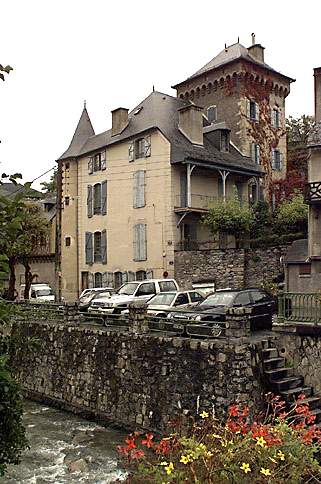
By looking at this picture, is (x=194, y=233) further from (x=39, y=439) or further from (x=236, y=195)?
(x=39, y=439)

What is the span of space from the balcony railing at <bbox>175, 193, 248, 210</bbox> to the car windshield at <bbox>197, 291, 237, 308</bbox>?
532 inches

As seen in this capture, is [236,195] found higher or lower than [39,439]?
higher

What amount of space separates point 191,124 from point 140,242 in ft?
23.8

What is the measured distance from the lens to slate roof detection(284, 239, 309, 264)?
21991 mm

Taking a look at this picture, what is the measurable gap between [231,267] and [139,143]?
949 cm

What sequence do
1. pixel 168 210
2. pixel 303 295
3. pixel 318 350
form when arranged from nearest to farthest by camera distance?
pixel 318 350
pixel 303 295
pixel 168 210

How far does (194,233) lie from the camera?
29.2 meters

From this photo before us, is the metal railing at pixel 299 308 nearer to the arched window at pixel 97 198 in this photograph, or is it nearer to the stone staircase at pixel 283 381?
the stone staircase at pixel 283 381

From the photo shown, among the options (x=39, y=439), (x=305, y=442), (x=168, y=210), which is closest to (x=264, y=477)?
(x=305, y=442)

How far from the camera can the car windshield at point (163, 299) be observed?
1802 centimetres

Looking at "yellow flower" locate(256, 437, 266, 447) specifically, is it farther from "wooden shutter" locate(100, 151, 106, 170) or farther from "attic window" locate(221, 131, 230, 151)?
"wooden shutter" locate(100, 151, 106, 170)

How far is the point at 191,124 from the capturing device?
Result: 97.5ft

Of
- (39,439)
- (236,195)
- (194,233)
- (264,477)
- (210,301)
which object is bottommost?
(39,439)

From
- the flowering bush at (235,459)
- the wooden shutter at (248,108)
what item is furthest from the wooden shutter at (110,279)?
the flowering bush at (235,459)
